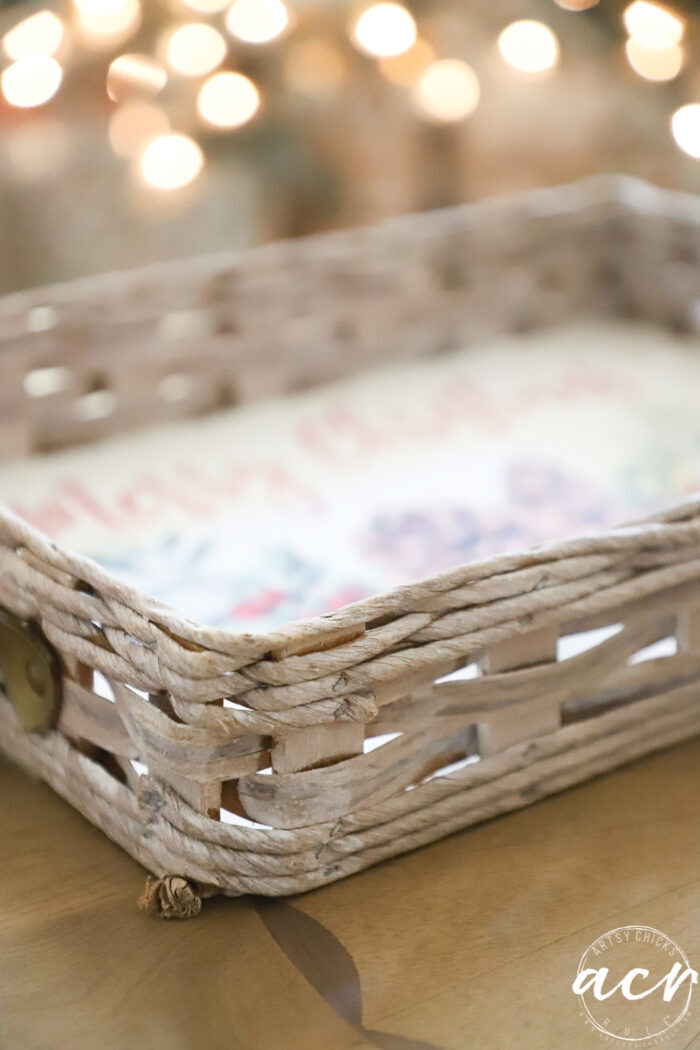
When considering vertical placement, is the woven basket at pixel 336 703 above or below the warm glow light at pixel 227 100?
below

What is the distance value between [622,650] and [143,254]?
2.58ft

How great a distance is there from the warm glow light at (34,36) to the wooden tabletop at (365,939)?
0.67 meters

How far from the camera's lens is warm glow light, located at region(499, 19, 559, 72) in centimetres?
124

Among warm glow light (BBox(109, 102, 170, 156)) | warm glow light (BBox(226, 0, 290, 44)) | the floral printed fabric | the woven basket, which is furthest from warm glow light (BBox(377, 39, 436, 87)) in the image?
the woven basket

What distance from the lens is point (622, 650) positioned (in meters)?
0.55

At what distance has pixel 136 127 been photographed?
1.13 meters

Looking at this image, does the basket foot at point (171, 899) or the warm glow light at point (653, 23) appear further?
the warm glow light at point (653, 23)

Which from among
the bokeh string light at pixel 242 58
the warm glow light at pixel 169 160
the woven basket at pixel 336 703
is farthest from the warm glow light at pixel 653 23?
the woven basket at pixel 336 703

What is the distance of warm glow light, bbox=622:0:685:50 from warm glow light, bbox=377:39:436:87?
20cm

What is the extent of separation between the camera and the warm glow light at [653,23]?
1.09 metres

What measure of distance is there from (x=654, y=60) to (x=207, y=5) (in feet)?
1.42

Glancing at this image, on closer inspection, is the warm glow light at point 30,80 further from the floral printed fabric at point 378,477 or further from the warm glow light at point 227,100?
the floral printed fabric at point 378,477

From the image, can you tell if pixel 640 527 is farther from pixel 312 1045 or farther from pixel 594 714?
pixel 312 1045

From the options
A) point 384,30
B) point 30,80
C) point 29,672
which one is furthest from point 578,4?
point 29,672
